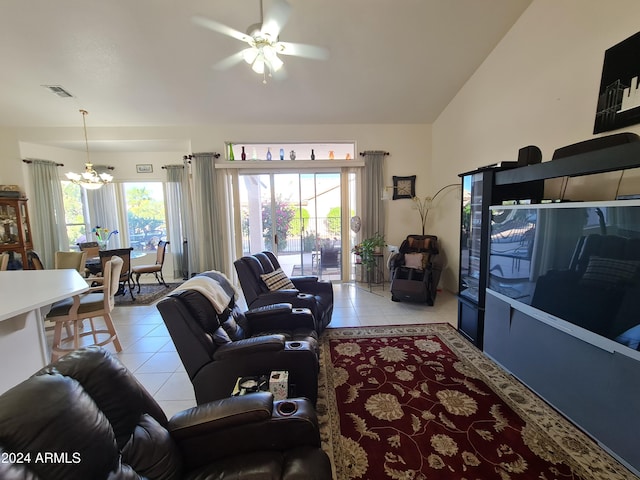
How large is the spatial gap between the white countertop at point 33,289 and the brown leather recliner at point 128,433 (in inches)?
39.3

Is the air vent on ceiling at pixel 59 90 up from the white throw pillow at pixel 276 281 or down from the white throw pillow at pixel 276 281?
up

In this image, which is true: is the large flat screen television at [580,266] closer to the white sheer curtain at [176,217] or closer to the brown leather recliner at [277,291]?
the brown leather recliner at [277,291]

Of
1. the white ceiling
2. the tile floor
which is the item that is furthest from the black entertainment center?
the white ceiling

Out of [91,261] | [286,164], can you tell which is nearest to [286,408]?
[286,164]

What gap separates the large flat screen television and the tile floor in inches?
57.5

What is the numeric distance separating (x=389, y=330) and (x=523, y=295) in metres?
1.44

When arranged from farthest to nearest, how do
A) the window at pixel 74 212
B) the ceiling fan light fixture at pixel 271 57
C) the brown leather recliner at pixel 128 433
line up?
1. the window at pixel 74 212
2. the ceiling fan light fixture at pixel 271 57
3. the brown leather recliner at pixel 128 433

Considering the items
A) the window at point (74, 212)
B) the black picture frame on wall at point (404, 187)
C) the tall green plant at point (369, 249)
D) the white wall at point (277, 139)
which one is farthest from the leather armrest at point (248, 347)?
the window at point (74, 212)

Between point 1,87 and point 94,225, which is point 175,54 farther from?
point 94,225

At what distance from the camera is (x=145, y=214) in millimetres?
6074

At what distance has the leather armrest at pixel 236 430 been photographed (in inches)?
42.6

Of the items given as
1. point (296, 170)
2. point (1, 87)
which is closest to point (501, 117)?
point (296, 170)

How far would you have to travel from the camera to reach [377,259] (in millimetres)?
4977

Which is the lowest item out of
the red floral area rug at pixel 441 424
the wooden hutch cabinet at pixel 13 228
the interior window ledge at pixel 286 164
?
the red floral area rug at pixel 441 424
